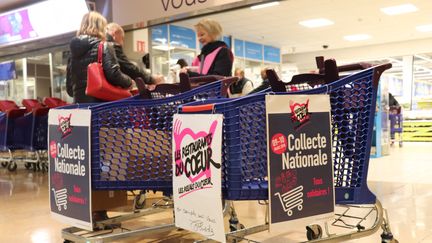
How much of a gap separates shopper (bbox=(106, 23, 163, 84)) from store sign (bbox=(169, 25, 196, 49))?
7.80 m

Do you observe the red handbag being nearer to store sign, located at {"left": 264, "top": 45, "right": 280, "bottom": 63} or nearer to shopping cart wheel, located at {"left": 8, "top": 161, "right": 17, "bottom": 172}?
shopping cart wheel, located at {"left": 8, "top": 161, "right": 17, "bottom": 172}

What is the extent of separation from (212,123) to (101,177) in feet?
2.33

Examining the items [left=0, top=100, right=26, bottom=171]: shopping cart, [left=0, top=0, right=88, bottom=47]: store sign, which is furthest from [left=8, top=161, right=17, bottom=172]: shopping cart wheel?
[left=0, top=0, right=88, bottom=47]: store sign

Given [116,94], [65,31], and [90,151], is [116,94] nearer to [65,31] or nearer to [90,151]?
[90,151]

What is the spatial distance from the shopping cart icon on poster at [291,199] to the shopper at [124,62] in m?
1.65

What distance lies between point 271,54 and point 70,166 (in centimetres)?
1338

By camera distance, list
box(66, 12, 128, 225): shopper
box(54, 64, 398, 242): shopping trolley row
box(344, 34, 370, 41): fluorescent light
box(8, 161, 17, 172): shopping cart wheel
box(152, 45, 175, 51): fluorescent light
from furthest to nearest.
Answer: box(344, 34, 370, 41): fluorescent light → box(152, 45, 175, 51): fluorescent light → box(8, 161, 17, 172): shopping cart wheel → box(66, 12, 128, 225): shopper → box(54, 64, 398, 242): shopping trolley row

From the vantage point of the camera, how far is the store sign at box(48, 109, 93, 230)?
187 centimetres

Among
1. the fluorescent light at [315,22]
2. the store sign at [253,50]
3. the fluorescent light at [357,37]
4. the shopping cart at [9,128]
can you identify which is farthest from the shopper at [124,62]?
the fluorescent light at [357,37]

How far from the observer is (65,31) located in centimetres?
702

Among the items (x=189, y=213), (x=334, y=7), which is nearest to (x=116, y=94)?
(x=189, y=213)

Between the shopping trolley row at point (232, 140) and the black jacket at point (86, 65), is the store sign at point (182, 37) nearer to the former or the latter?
the black jacket at point (86, 65)

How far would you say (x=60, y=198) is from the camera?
1.97m

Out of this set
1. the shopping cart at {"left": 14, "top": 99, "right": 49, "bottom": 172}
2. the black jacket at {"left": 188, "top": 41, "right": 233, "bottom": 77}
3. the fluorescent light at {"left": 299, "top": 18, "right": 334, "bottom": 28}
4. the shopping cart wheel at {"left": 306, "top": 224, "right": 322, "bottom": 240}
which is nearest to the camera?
the shopping cart wheel at {"left": 306, "top": 224, "right": 322, "bottom": 240}
